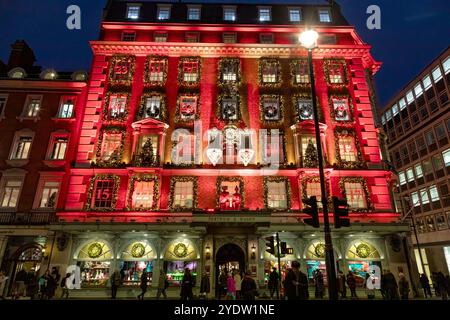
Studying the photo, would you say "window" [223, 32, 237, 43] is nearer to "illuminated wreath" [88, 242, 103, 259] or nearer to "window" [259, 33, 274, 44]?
"window" [259, 33, 274, 44]

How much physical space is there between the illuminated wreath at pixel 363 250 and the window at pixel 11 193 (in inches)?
1016

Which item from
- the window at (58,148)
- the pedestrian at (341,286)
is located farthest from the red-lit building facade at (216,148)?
the pedestrian at (341,286)

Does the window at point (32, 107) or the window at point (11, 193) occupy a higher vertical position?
the window at point (32, 107)

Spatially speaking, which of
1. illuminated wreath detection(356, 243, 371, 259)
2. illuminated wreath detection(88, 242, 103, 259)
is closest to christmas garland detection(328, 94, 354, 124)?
illuminated wreath detection(356, 243, 371, 259)

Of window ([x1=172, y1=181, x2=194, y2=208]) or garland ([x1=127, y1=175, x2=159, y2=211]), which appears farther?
window ([x1=172, y1=181, x2=194, y2=208])

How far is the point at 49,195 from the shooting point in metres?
23.9

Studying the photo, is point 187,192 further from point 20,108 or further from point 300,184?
point 20,108

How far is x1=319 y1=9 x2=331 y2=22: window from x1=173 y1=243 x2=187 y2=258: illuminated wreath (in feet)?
84.1

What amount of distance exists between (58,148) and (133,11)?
15846mm

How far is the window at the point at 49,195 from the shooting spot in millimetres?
23609

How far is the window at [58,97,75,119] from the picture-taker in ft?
86.3

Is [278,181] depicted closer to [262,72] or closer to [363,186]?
[363,186]

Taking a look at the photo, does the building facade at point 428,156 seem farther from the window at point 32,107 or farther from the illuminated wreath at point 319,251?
the window at point 32,107

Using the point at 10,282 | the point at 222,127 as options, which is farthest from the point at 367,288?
the point at 10,282
